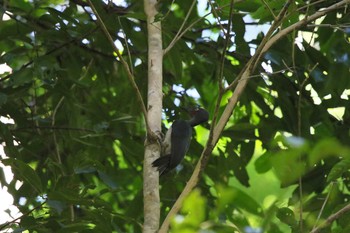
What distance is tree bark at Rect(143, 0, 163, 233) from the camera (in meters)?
2.97

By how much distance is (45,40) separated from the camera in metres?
4.74

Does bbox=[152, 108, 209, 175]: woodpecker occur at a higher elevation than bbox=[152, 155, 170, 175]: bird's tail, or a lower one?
higher

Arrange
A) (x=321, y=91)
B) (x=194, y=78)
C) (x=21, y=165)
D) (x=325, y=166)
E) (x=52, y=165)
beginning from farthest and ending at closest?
1. (x=194, y=78)
2. (x=325, y=166)
3. (x=321, y=91)
4. (x=52, y=165)
5. (x=21, y=165)

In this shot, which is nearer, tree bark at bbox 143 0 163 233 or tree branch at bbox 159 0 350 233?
tree branch at bbox 159 0 350 233

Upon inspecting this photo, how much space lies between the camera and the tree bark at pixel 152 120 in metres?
2.97

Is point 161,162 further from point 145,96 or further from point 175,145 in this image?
point 145,96

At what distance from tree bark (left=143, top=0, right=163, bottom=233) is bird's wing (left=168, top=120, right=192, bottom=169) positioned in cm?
47

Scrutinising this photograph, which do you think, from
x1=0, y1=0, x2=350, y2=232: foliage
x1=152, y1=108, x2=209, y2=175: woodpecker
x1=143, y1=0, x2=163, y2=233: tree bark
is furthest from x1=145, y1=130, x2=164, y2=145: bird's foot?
x1=0, y1=0, x2=350, y2=232: foliage

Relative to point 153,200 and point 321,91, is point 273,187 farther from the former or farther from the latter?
point 153,200

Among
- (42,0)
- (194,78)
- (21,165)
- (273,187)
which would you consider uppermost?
(42,0)

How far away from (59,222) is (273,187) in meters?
3.14

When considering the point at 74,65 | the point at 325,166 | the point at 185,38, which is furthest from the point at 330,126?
the point at 74,65

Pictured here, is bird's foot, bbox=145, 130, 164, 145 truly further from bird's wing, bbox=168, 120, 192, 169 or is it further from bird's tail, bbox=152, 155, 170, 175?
bird's wing, bbox=168, 120, 192, 169

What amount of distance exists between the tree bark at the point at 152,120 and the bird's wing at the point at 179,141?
47cm
